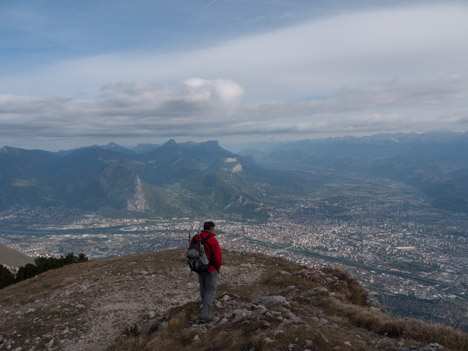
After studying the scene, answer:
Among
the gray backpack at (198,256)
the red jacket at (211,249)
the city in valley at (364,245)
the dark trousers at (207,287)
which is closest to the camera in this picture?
the gray backpack at (198,256)

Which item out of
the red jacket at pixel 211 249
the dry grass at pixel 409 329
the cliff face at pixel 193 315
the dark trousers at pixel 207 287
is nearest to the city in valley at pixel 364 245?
the cliff face at pixel 193 315

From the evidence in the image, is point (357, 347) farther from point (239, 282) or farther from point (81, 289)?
point (81, 289)

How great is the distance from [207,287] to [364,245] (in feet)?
407

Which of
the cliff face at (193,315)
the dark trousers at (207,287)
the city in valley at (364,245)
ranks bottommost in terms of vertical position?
the city in valley at (364,245)

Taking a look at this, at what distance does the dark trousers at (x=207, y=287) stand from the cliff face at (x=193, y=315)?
1.89 feet

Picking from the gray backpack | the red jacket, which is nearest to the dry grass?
the red jacket

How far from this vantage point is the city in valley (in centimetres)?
6169

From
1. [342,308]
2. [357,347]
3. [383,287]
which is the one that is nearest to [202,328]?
[357,347]

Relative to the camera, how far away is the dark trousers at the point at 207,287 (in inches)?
412

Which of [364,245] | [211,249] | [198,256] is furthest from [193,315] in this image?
[364,245]

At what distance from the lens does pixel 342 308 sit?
40.8 feet

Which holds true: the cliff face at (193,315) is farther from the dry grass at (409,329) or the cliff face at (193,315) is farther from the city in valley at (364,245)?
the city in valley at (364,245)

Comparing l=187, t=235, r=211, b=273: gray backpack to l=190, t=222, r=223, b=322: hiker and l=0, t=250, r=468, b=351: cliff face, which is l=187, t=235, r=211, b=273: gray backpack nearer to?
l=190, t=222, r=223, b=322: hiker

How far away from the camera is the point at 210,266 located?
10.1 m
